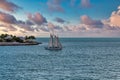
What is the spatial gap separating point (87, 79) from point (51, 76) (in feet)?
28.7

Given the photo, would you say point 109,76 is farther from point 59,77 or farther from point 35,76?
point 35,76

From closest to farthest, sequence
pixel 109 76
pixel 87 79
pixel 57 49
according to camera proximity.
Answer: pixel 87 79 < pixel 109 76 < pixel 57 49

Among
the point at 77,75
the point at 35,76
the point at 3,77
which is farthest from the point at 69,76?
the point at 3,77

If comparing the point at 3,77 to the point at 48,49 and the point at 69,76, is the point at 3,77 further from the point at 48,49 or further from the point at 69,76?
the point at 48,49

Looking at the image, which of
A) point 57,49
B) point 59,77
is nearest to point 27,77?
point 59,77

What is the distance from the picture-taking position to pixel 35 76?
7262 centimetres

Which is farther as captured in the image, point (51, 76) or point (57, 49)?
point (57, 49)

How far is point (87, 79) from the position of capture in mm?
68500

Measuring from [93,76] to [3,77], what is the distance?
63.2 ft

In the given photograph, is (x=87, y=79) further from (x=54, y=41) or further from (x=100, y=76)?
(x=54, y=41)

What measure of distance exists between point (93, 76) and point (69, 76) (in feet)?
17.1

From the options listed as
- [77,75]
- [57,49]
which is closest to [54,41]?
[57,49]

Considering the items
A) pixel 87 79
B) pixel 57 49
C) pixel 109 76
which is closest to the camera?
pixel 87 79

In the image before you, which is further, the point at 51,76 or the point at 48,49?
the point at 48,49
